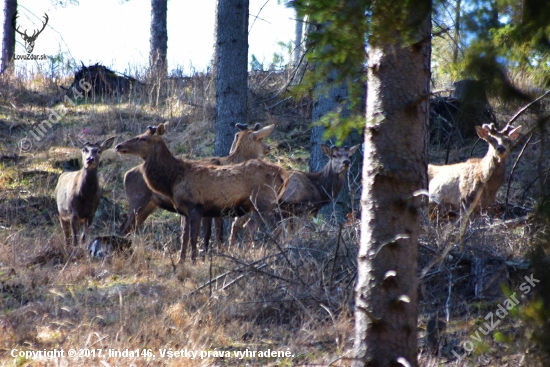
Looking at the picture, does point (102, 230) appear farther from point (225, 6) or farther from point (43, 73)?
point (43, 73)

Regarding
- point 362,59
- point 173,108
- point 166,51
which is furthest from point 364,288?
point 166,51

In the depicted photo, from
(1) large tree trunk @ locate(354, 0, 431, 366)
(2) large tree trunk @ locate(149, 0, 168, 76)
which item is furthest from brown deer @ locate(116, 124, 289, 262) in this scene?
(2) large tree trunk @ locate(149, 0, 168, 76)

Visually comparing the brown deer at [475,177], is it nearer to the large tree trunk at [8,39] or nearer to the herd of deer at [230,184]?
the herd of deer at [230,184]

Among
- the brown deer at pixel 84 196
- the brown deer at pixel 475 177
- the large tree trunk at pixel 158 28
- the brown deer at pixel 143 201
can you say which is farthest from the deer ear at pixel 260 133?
the large tree trunk at pixel 158 28

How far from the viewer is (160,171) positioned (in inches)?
420

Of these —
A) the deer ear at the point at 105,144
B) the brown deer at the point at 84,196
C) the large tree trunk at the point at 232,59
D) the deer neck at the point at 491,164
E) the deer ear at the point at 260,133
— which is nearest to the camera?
the deer neck at the point at 491,164

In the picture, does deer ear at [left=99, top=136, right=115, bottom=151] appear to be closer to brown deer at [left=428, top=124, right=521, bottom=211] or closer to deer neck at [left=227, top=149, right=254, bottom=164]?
deer neck at [left=227, top=149, right=254, bottom=164]

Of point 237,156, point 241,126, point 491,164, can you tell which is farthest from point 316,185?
point 491,164

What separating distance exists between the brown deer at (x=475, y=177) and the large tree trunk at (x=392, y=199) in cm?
693

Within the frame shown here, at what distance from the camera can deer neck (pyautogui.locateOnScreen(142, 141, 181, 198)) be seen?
34.6 feet

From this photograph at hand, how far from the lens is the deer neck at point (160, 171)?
1055cm

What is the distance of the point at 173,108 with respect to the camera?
1784cm

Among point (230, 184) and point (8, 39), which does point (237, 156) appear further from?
point (8, 39)

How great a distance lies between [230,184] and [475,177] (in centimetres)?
418
